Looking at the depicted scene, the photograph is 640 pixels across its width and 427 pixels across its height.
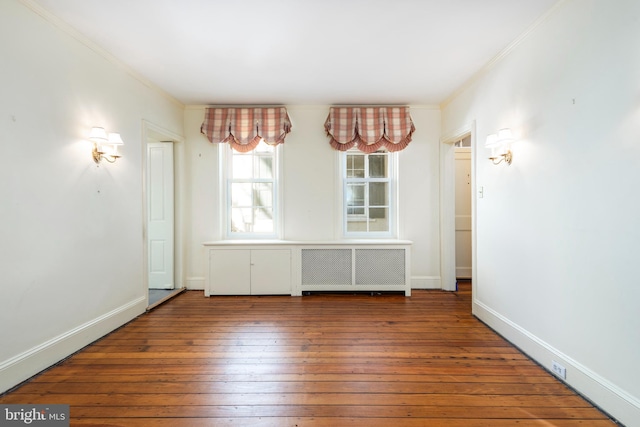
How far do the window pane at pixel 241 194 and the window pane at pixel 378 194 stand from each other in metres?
1.85

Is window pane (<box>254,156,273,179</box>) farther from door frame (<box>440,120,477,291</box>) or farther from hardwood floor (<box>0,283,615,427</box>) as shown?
door frame (<box>440,120,477,291</box>)

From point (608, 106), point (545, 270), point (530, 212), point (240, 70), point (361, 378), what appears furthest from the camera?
point (240, 70)

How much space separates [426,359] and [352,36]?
277 cm

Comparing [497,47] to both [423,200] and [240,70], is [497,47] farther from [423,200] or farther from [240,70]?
[240,70]

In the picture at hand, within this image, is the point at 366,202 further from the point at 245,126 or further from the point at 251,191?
the point at 245,126

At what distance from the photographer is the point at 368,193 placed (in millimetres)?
4109

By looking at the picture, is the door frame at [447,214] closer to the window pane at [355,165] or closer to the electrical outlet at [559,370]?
the window pane at [355,165]

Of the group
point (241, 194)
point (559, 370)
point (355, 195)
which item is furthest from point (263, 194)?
point (559, 370)

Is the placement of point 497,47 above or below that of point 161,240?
above

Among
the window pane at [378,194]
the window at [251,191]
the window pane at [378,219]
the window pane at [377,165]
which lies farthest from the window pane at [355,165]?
the window at [251,191]

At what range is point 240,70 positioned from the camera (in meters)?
2.88

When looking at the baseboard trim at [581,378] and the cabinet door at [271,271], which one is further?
the cabinet door at [271,271]

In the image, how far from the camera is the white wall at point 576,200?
1.50 metres

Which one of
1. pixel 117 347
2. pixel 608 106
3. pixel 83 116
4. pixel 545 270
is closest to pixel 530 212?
pixel 545 270
